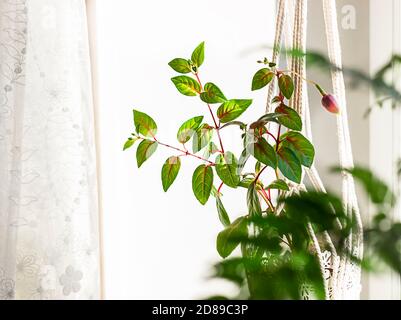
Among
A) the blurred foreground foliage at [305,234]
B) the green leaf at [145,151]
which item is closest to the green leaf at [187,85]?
the green leaf at [145,151]

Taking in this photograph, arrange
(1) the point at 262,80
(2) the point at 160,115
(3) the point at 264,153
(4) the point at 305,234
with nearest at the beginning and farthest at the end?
1. (4) the point at 305,234
2. (3) the point at 264,153
3. (1) the point at 262,80
4. (2) the point at 160,115

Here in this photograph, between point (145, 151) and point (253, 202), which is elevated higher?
point (145, 151)

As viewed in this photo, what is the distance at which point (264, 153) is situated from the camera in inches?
40.1

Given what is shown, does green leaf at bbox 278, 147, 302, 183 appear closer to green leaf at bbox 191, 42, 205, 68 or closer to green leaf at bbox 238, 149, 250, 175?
green leaf at bbox 238, 149, 250, 175

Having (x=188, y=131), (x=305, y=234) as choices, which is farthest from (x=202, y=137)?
(x=305, y=234)

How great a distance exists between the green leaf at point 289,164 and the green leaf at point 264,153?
27mm

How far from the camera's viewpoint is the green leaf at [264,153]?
3.30 feet

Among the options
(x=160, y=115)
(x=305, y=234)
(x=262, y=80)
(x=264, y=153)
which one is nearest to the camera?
(x=305, y=234)

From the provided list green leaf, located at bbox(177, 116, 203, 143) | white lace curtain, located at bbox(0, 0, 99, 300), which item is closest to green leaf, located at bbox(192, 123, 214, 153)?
green leaf, located at bbox(177, 116, 203, 143)

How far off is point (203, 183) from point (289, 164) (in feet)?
0.61

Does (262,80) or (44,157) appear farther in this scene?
(44,157)

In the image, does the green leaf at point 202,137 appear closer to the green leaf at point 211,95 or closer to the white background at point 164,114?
the green leaf at point 211,95

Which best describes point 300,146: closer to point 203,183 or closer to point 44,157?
point 203,183
